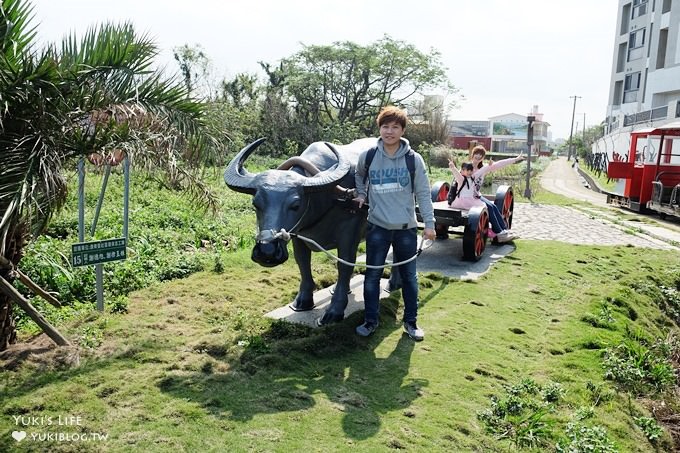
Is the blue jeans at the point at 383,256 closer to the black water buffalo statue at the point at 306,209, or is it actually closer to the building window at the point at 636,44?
the black water buffalo statue at the point at 306,209

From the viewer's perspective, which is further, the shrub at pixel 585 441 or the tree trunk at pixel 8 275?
the tree trunk at pixel 8 275

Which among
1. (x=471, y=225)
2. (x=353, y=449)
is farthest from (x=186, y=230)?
(x=353, y=449)

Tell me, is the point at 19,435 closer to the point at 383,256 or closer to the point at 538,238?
the point at 383,256

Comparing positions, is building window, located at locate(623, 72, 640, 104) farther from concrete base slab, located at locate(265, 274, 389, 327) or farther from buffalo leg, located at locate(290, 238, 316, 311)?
buffalo leg, located at locate(290, 238, 316, 311)

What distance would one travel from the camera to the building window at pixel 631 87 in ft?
119

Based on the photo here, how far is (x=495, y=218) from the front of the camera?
26.5ft

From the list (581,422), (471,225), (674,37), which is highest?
(674,37)

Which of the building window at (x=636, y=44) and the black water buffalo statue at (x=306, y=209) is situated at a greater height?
the building window at (x=636, y=44)

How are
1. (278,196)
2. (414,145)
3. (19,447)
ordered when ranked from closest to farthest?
1. (19,447)
2. (278,196)
3. (414,145)

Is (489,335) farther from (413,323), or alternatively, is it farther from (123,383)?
(123,383)

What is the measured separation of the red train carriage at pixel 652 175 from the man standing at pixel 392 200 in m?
11.3

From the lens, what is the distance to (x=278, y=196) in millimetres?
3973

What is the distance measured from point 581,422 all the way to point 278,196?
2.56 meters

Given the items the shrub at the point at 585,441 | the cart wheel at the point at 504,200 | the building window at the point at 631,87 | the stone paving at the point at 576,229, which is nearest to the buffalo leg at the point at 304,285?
the shrub at the point at 585,441
